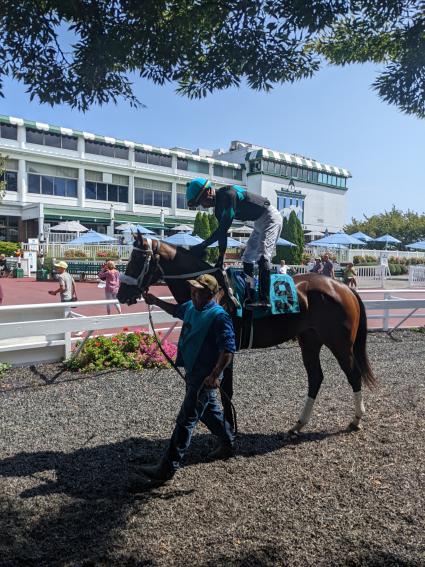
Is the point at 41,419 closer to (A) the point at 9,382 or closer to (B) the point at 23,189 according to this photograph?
(A) the point at 9,382

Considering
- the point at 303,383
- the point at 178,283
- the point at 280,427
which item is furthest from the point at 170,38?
the point at 303,383

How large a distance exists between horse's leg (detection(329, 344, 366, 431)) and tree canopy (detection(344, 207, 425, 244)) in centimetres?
5470

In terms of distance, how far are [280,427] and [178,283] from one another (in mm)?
2009

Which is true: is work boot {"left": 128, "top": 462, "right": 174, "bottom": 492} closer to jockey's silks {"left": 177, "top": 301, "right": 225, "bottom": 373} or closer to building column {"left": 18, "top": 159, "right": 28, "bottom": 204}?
jockey's silks {"left": 177, "top": 301, "right": 225, "bottom": 373}

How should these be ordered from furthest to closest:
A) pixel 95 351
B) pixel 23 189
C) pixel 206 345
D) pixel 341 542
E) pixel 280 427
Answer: pixel 23 189 < pixel 95 351 < pixel 280 427 < pixel 206 345 < pixel 341 542

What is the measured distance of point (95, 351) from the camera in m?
7.31

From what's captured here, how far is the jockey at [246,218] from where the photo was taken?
4348 millimetres

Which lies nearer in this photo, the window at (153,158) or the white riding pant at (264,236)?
the white riding pant at (264,236)

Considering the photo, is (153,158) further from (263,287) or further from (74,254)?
(263,287)

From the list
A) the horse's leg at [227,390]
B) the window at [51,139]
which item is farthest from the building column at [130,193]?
the horse's leg at [227,390]

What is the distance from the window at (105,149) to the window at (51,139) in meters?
1.42

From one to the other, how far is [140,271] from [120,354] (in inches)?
129

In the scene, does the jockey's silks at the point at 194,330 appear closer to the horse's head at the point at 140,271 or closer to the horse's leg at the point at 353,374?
the horse's head at the point at 140,271

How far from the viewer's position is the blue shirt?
11.9ft
